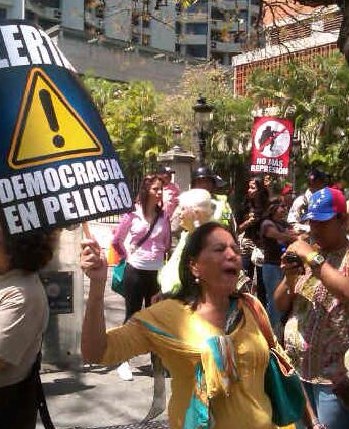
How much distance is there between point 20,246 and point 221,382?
1.00m

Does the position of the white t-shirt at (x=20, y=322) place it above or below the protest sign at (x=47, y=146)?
below

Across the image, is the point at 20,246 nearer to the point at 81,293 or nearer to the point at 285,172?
the point at 81,293

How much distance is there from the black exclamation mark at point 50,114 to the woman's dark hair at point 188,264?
27.3 inches

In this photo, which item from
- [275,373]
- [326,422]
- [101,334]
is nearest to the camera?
[101,334]

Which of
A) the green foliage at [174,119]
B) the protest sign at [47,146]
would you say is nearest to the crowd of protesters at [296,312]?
the protest sign at [47,146]

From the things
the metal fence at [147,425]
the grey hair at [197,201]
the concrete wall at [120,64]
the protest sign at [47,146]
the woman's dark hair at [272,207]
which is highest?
the concrete wall at [120,64]

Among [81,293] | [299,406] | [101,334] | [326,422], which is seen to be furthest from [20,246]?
[81,293]

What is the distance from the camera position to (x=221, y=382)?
105 inches

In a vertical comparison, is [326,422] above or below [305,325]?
below

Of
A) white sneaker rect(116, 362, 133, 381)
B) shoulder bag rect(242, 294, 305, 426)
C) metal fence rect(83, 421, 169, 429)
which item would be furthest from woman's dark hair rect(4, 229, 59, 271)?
white sneaker rect(116, 362, 133, 381)

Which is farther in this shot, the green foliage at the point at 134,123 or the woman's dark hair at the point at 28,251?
the green foliage at the point at 134,123

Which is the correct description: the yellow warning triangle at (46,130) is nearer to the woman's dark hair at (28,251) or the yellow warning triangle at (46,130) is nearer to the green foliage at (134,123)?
the woman's dark hair at (28,251)

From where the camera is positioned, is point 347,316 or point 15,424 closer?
point 15,424

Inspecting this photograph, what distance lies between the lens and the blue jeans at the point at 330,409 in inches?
130
